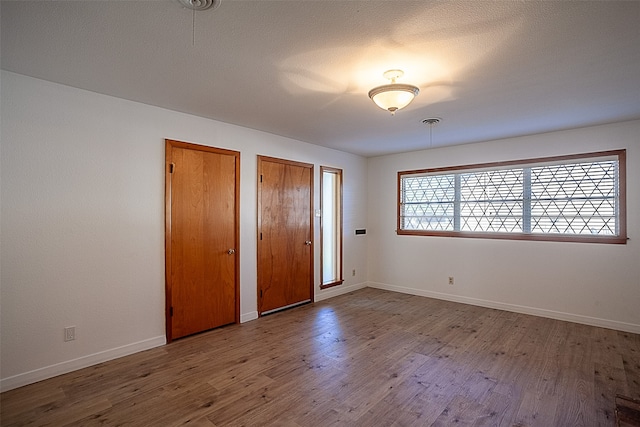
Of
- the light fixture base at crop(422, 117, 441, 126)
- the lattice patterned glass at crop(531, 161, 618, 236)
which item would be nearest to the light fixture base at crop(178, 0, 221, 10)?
the light fixture base at crop(422, 117, 441, 126)

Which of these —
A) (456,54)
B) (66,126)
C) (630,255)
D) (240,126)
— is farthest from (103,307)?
(630,255)

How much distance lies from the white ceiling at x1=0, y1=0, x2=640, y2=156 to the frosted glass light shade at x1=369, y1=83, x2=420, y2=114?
118 millimetres

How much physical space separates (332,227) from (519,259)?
284 centimetres

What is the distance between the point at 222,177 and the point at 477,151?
147 inches

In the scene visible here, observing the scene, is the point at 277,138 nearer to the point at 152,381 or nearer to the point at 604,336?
the point at 152,381

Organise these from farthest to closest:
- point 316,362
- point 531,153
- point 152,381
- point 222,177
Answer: point 531,153
point 222,177
point 316,362
point 152,381

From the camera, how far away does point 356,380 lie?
8.71 feet

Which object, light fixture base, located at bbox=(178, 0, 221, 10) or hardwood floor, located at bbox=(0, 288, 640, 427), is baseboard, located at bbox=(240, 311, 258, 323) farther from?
light fixture base, located at bbox=(178, 0, 221, 10)

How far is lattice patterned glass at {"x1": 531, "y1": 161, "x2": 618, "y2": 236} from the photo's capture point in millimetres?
3945

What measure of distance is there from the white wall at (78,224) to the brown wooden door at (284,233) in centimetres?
116

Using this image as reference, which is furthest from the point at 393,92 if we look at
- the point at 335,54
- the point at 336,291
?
the point at 336,291

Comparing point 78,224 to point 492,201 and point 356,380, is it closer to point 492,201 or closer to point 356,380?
point 356,380

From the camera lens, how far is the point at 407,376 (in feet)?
8.96

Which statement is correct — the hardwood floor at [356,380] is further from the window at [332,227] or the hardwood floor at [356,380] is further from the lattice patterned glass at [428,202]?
the lattice patterned glass at [428,202]
